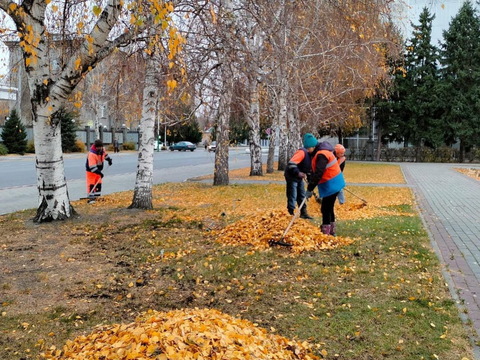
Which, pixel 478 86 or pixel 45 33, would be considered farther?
pixel 478 86

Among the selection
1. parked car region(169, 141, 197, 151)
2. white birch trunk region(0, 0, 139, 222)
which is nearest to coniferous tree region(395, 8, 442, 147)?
parked car region(169, 141, 197, 151)

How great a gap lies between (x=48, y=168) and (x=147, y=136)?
7.63 feet

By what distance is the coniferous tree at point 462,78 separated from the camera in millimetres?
Result: 38438

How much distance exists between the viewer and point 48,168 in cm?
807

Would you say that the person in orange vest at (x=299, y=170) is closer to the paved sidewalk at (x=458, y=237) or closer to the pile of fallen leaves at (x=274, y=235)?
the pile of fallen leaves at (x=274, y=235)

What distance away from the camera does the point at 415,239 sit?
756cm

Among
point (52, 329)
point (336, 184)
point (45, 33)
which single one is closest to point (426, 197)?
point (336, 184)

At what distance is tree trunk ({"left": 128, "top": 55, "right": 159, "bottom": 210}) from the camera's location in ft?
31.8

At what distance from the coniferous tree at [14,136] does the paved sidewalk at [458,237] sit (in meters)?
32.3

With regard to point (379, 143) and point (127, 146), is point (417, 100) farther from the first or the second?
point (127, 146)

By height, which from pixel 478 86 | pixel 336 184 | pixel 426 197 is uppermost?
pixel 478 86

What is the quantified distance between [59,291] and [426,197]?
39.1ft

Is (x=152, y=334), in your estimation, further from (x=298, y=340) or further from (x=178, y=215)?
(x=178, y=215)

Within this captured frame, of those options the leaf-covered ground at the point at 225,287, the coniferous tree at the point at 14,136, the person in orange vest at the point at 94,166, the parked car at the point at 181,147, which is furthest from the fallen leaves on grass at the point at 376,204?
the parked car at the point at 181,147
